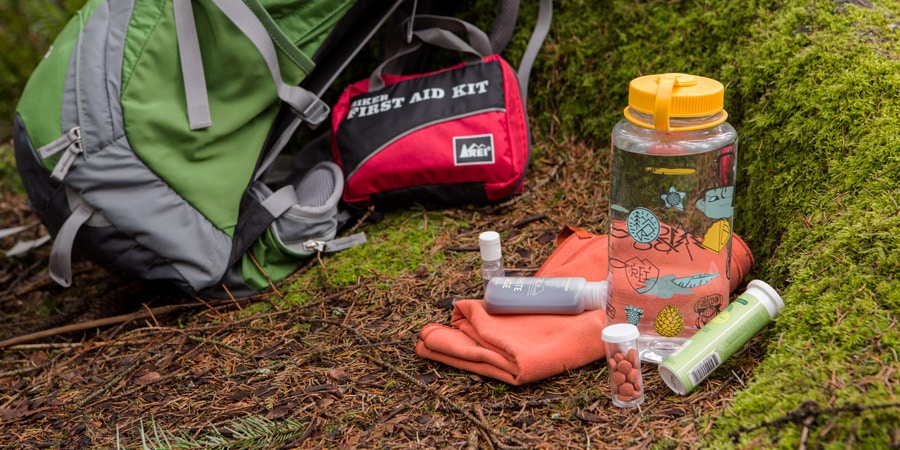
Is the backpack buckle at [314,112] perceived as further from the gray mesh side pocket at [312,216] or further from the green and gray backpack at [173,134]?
the gray mesh side pocket at [312,216]

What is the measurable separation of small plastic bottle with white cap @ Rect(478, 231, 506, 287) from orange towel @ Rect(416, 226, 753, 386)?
198mm

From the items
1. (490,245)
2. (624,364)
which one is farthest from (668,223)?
(490,245)

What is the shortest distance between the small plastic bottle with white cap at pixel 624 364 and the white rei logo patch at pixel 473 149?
1251 millimetres

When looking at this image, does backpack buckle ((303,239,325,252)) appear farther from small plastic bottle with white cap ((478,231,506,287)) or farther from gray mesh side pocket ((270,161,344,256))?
small plastic bottle with white cap ((478,231,506,287))

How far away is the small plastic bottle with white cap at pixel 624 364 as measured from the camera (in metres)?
1.87

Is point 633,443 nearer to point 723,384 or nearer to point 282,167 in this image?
point 723,384

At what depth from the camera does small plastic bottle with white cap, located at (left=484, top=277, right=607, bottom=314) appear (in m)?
2.23

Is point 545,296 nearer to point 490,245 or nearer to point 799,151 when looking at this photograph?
point 490,245

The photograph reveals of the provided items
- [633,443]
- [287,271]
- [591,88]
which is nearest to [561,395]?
[633,443]

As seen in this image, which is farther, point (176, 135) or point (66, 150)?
point (176, 135)

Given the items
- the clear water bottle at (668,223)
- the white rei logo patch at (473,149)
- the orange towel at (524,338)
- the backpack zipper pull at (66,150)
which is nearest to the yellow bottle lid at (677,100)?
the clear water bottle at (668,223)

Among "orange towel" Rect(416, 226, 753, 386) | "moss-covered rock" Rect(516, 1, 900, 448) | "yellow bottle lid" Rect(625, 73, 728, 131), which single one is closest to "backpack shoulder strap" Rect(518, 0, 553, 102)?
"moss-covered rock" Rect(516, 1, 900, 448)

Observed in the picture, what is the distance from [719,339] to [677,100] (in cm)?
62

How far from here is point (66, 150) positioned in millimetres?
2543
